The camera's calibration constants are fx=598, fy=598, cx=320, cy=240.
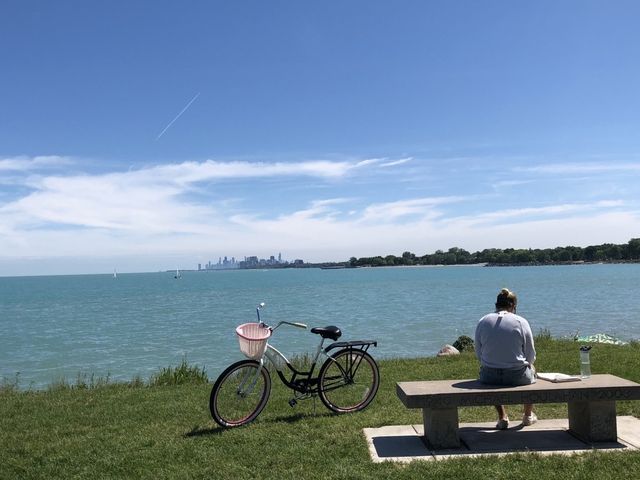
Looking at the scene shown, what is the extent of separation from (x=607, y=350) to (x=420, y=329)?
16878 millimetres

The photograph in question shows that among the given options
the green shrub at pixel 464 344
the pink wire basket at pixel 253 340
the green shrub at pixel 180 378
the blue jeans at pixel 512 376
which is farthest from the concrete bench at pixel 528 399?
the green shrub at pixel 464 344

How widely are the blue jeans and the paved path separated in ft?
2.03

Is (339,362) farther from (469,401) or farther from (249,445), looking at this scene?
(469,401)

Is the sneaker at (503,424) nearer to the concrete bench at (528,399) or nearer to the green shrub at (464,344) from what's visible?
the concrete bench at (528,399)

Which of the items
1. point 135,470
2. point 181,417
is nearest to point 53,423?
point 181,417

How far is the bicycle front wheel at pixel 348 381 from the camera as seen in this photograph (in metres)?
→ 7.71

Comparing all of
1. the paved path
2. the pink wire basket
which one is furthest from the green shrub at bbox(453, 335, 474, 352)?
the pink wire basket

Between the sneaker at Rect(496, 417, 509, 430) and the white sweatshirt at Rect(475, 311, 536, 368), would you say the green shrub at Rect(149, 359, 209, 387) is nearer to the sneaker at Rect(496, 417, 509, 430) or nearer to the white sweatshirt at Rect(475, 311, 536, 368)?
the sneaker at Rect(496, 417, 509, 430)

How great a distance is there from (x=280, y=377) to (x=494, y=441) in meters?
2.61

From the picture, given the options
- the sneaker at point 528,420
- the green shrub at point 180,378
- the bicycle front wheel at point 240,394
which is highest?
the bicycle front wheel at point 240,394

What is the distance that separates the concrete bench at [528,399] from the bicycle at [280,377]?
1461 millimetres

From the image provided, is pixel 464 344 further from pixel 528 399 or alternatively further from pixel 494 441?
pixel 528 399

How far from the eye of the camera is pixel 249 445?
639 centimetres

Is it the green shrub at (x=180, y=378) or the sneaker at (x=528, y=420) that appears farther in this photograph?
the green shrub at (x=180, y=378)
